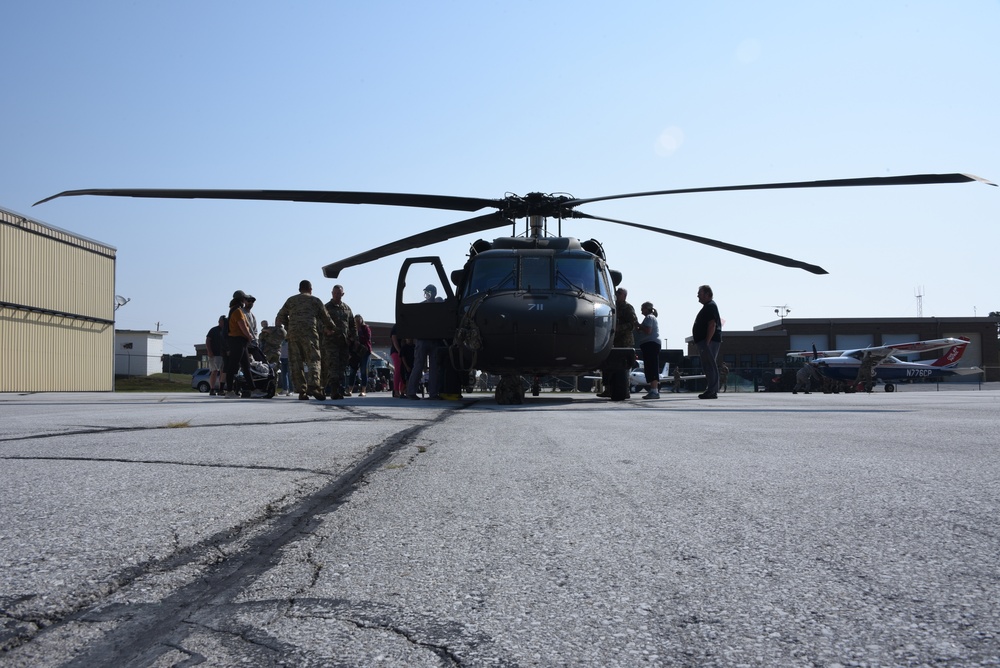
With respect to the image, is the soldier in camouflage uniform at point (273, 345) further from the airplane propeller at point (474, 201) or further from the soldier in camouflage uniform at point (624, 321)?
the soldier in camouflage uniform at point (624, 321)

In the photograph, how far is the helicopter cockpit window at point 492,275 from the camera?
12.3 meters

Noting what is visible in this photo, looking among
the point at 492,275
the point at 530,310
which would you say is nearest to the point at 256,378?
the point at 492,275

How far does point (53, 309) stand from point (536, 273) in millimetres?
27746

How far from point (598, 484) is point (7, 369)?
3226 cm

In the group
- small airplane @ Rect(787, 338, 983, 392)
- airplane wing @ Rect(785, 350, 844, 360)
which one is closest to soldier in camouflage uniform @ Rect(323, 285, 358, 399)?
small airplane @ Rect(787, 338, 983, 392)

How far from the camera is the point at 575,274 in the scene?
12.4 meters

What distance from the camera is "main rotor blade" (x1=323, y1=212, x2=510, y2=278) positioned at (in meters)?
13.1

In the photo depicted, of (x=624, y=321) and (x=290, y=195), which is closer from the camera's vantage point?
(x=290, y=195)

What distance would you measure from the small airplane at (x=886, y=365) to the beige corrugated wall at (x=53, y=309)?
29311mm

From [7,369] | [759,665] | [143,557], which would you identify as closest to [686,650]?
[759,665]

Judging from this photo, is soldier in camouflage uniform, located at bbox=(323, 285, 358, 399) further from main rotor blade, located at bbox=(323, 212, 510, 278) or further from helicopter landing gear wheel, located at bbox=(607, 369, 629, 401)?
helicopter landing gear wheel, located at bbox=(607, 369, 629, 401)

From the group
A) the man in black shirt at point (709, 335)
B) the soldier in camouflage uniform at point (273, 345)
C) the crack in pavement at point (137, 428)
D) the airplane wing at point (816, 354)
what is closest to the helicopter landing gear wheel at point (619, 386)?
the man in black shirt at point (709, 335)

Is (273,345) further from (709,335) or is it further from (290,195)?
(709,335)

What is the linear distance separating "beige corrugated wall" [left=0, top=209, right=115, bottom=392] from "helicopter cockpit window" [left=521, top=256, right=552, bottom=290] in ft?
82.3
